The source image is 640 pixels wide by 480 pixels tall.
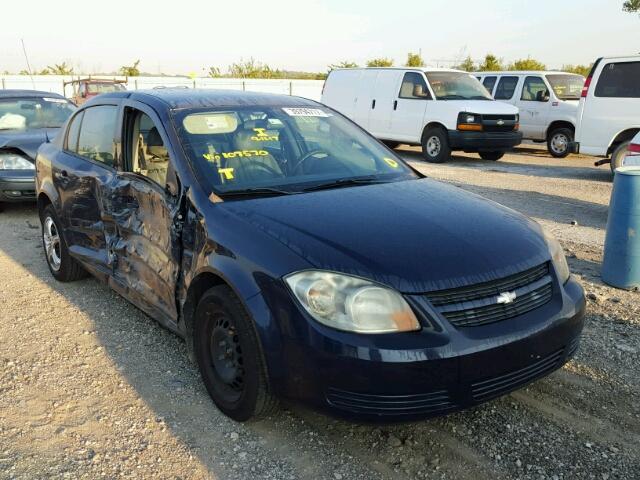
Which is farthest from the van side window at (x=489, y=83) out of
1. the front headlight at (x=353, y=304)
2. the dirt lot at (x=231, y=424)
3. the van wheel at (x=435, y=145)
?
the front headlight at (x=353, y=304)

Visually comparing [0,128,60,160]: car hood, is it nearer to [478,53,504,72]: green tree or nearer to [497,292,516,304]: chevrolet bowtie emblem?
[497,292,516,304]: chevrolet bowtie emblem

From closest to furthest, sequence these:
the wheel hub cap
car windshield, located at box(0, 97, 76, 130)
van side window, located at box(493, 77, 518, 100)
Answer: the wheel hub cap, car windshield, located at box(0, 97, 76, 130), van side window, located at box(493, 77, 518, 100)

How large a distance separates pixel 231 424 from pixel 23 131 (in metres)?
6.60

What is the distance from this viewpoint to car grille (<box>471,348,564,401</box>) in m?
2.56

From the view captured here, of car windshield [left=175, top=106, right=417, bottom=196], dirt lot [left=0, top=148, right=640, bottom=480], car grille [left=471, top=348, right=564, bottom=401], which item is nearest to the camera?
car grille [left=471, top=348, right=564, bottom=401]

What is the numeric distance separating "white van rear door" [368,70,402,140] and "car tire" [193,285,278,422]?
11539 millimetres

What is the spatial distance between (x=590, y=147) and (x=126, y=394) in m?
9.66

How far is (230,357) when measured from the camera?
9.89 ft

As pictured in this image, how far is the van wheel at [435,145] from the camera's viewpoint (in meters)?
13.0

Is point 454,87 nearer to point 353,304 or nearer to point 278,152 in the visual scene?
point 278,152

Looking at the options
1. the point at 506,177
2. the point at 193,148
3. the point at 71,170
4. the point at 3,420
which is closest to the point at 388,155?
the point at 193,148

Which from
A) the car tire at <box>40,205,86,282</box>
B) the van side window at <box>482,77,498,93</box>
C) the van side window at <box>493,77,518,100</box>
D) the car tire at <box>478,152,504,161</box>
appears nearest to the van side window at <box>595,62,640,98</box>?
the car tire at <box>478,152,504,161</box>

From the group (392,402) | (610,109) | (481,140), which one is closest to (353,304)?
(392,402)

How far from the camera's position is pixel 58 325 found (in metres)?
4.33
